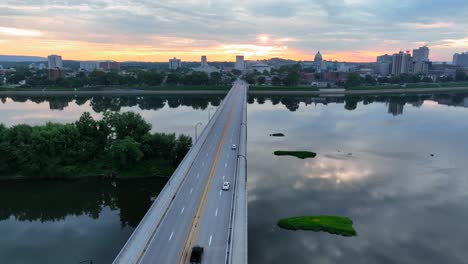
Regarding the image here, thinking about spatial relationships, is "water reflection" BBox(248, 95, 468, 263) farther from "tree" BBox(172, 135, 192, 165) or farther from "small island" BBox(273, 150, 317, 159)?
"tree" BBox(172, 135, 192, 165)

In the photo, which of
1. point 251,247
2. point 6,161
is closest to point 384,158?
point 251,247

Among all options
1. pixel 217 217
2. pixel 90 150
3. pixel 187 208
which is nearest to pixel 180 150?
pixel 90 150

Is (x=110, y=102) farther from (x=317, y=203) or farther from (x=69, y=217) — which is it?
(x=317, y=203)

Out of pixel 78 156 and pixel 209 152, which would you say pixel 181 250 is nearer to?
pixel 209 152

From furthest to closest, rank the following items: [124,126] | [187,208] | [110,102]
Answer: [110,102] → [124,126] → [187,208]

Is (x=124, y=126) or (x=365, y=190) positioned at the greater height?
(x=124, y=126)
